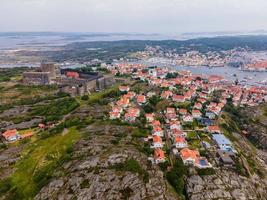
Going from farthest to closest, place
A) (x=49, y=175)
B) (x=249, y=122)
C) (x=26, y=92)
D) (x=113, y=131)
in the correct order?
(x=26, y=92) → (x=249, y=122) → (x=113, y=131) → (x=49, y=175)

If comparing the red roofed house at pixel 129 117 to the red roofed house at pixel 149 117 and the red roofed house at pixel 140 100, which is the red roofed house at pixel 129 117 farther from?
the red roofed house at pixel 140 100

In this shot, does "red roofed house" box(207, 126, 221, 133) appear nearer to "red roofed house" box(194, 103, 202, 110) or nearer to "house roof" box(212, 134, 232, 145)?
"house roof" box(212, 134, 232, 145)

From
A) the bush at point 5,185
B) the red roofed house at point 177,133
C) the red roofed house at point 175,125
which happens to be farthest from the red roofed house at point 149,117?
the bush at point 5,185

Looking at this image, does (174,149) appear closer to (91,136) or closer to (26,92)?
(91,136)

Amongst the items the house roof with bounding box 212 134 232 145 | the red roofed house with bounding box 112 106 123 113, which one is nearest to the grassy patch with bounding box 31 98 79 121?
the red roofed house with bounding box 112 106 123 113

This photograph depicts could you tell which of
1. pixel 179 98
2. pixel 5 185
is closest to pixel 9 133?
pixel 5 185

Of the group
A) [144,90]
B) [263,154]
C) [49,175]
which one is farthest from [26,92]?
[263,154]
